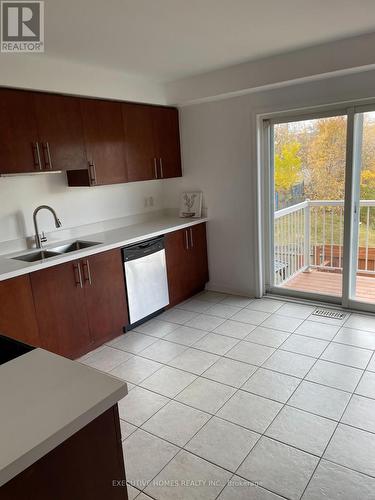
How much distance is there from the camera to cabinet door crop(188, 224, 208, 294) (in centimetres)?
429

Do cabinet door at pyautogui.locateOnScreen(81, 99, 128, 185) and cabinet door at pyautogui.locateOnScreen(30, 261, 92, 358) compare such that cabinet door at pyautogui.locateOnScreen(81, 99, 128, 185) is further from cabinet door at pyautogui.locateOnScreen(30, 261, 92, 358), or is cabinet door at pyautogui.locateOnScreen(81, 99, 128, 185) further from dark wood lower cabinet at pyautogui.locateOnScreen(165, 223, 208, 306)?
cabinet door at pyautogui.locateOnScreen(30, 261, 92, 358)

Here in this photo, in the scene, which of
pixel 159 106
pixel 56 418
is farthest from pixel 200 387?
pixel 159 106

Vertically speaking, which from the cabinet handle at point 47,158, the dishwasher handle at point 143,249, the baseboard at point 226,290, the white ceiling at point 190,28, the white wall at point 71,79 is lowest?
the baseboard at point 226,290

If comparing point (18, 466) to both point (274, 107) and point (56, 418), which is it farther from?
point (274, 107)

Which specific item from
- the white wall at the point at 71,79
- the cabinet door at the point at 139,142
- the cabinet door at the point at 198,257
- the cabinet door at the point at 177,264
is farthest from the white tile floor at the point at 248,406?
the white wall at the point at 71,79

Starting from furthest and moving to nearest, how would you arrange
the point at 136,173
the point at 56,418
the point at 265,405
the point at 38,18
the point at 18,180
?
the point at 136,173
the point at 18,180
the point at 265,405
the point at 38,18
the point at 56,418

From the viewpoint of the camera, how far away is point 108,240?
11.2 ft

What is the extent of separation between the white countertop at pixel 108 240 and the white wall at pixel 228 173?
36cm

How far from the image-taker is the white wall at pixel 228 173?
3861 millimetres

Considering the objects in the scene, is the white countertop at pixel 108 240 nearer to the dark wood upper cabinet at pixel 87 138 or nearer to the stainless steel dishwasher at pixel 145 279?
the stainless steel dishwasher at pixel 145 279

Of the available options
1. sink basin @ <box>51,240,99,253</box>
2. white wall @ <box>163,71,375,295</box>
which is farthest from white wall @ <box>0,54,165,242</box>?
white wall @ <box>163,71,375,295</box>

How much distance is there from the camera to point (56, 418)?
38.5 inches

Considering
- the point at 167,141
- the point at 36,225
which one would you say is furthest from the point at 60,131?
the point at 167,141

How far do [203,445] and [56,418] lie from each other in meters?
1.36
